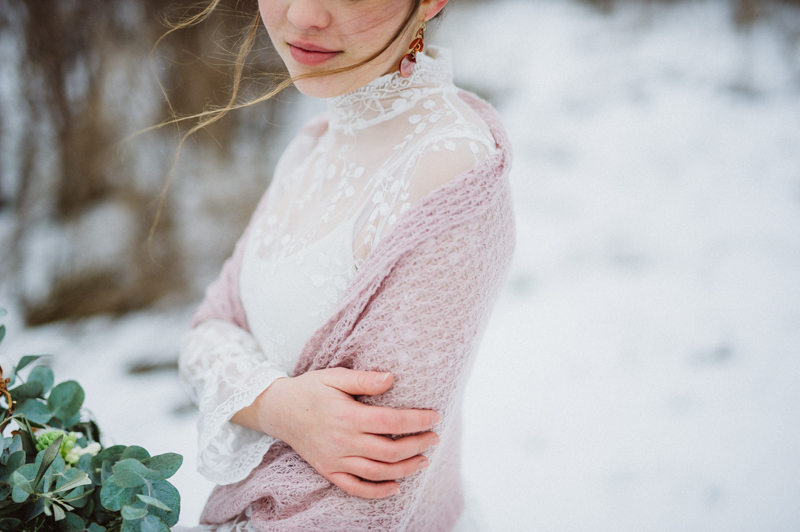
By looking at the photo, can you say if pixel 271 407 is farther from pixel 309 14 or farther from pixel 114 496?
pixel 309 14

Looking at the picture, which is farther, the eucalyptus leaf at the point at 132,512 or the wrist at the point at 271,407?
the wrist at the point at 271,407

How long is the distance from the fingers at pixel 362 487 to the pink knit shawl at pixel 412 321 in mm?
22

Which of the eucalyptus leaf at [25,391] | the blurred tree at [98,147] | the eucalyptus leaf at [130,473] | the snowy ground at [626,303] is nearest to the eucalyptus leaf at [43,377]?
the eucalyptus leaf at [25,391]

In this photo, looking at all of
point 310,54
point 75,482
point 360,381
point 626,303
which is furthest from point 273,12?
point 626,303

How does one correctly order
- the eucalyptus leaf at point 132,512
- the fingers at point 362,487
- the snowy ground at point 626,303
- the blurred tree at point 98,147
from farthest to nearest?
the blurred tree at point 98,147, the snowy ground at point 626,303, the fingers at point 362,487, the eucalyptus leaf at point 132,512

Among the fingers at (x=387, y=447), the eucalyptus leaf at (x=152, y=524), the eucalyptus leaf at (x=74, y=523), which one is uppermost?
the eucalyptus leaf at (x=152, y=524)

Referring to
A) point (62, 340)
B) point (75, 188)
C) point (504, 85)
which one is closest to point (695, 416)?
point (504, 85)

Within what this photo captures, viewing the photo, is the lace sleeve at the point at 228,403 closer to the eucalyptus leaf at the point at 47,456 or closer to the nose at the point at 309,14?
the eucalyptus leaf at the point at 47,456

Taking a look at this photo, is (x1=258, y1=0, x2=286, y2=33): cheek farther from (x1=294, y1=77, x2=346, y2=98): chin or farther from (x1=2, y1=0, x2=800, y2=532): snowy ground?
(x1=2, y1=0, x2=800, y2=532): snowy ground

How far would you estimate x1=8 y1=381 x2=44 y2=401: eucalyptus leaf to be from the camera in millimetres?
629

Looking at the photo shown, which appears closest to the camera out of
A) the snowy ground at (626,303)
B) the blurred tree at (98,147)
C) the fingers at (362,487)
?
the fingers at (362,487)

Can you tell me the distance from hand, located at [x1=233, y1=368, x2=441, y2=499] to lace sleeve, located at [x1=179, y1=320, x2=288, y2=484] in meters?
0.07

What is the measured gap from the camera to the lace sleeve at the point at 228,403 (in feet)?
2.13

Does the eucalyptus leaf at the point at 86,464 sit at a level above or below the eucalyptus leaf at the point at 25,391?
below
